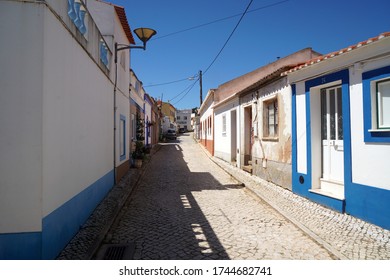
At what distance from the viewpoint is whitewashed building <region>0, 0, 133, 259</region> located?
329 cm

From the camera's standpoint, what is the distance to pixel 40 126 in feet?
11.1

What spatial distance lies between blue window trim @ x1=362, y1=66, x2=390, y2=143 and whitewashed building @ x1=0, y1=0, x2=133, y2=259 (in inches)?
202

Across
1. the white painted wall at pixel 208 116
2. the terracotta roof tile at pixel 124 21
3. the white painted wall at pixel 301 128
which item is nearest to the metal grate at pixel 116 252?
the white painted wall at pixel 301 128

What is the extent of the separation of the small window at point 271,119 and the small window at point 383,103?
4016mm

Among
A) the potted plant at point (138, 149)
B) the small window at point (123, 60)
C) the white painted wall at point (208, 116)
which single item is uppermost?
the small window at point (123, 60)

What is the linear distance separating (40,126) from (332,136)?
5.92 meters

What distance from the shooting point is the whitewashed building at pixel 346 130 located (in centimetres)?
493

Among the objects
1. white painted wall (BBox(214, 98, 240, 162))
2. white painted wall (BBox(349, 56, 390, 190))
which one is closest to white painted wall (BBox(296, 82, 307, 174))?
white painted wall (BBox(349, 56, 390, 190))

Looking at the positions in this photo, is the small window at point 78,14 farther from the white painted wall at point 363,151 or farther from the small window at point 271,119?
the small window at point 271,119

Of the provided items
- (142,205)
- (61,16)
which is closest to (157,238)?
(142,205)

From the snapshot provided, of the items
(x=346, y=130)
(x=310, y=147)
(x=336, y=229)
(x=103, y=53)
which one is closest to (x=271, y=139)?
(x=310, y=147)

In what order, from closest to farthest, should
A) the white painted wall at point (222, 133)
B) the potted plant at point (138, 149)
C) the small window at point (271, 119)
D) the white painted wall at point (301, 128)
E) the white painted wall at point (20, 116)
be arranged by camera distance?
the white painted wall at point (20, 116)
the white painted wall at point (301, 128)
the small window at point (271, 119)
the potted plant at point (138, 149)
the white painted wall at point (222, 133)

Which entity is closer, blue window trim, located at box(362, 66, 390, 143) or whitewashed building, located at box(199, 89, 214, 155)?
blue window trim, located at box(362, 66, 390, 143)

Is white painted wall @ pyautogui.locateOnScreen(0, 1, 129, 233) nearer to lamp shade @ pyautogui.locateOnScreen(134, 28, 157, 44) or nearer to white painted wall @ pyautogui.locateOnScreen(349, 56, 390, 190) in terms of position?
lamp shade @ pyautogui.locateOnScreen(134, 28, 157, 44)
